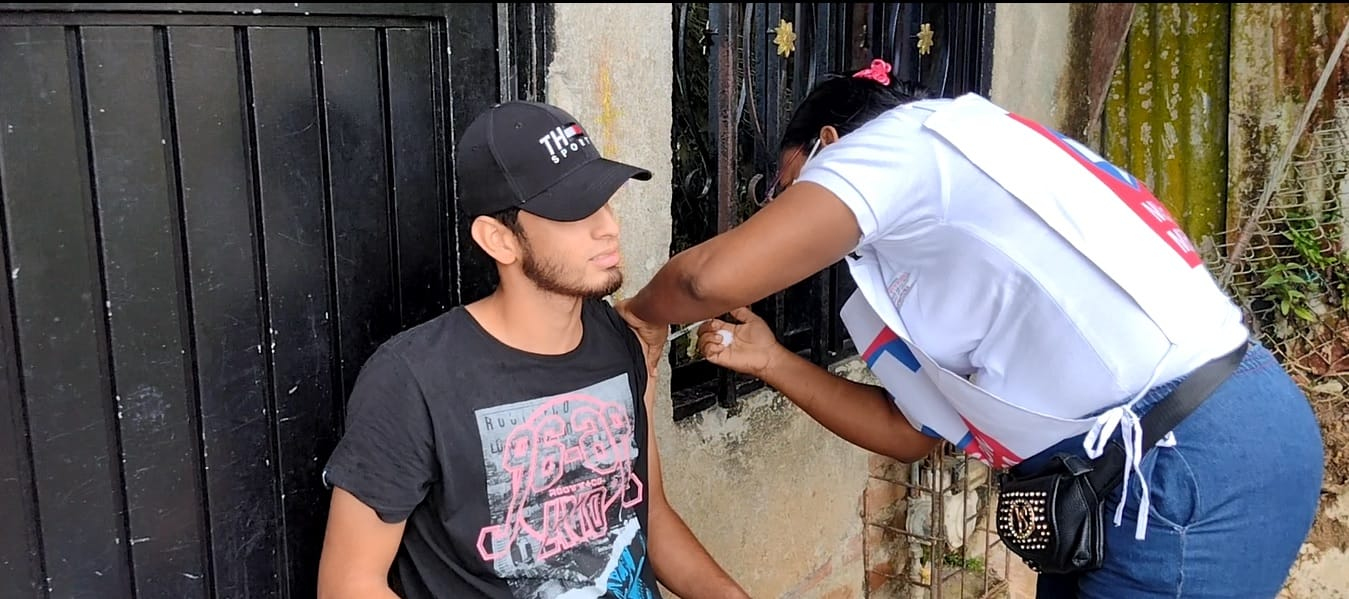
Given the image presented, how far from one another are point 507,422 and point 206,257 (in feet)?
1.86

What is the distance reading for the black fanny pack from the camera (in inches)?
67.9

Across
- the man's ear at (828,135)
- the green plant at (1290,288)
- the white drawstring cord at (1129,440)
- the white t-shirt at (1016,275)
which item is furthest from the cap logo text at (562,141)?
the green plant at (1290,288)

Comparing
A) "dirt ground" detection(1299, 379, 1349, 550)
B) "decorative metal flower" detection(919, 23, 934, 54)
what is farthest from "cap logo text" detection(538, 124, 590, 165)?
"dirt ground" detection(1299, 379, 1349, 550)

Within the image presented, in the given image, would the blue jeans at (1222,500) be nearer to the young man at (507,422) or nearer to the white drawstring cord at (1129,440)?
the white drawstring cord at (1129,440)

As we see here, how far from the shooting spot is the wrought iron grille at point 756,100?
9.50 ft

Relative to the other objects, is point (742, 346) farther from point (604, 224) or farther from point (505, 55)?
point (505, 55)

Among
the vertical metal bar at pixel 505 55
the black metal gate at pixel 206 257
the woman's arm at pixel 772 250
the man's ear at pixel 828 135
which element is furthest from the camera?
the vertical metal bar at pixel 505 55

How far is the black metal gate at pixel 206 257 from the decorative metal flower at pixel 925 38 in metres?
2.07

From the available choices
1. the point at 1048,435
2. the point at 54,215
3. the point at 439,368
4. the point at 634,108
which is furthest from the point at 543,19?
the point at 1048,435

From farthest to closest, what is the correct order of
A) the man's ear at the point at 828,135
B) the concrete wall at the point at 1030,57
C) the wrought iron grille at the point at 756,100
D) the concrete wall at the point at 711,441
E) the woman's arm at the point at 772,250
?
the concrete wall at the point at 1030,57
the wrought iron grille at the point at 756,100
the concrete wall at the point at 711,441
the man's ear at the point at 828,135
the woman's arm at the point at 772,250

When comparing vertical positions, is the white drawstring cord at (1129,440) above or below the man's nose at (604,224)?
below

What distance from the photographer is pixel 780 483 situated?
3.37 meters

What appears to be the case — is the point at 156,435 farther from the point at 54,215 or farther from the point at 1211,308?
the point at 1211,308

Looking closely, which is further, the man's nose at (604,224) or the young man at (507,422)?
the man's nose at (604,224)
